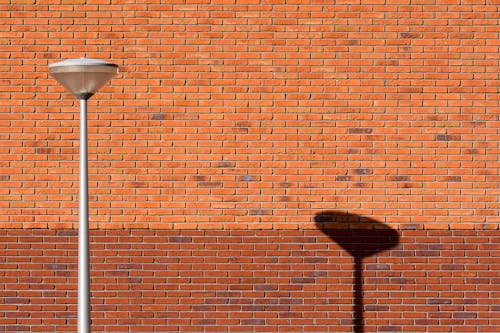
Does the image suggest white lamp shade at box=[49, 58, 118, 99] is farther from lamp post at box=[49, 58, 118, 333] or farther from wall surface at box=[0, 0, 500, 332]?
wall surface at box=[0, 0, 500, 332]

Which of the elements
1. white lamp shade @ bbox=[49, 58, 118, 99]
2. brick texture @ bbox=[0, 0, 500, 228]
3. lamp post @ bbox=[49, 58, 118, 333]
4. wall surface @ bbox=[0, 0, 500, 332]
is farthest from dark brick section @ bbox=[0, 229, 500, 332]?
white lamp shade @ bbox=[49, 58, 118, 99]

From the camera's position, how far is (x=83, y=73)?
7.42 meters

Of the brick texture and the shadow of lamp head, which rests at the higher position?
the brick texture

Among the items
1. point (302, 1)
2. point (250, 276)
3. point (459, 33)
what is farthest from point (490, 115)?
point (250, 276)

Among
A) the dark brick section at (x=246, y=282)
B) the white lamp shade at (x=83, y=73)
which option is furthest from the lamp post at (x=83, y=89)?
the dark brick section at (x=246, y=282)

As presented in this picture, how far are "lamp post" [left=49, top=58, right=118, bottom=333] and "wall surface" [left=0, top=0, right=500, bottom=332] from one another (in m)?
2.27

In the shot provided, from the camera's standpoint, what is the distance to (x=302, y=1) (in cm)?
993

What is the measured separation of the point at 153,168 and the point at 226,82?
1.14 meters

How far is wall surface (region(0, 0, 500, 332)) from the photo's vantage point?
→ 32.5 ft

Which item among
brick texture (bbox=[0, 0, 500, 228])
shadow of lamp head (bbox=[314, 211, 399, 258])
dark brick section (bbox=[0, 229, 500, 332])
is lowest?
dark brick section (bbox=[0, 229, 500, 332])

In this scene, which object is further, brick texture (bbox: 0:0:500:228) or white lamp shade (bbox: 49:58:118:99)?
brick texture (bbox: 0:0:500:228)

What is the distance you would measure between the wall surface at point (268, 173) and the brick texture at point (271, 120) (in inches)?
0.6

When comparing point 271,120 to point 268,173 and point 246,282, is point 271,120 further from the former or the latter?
point 246,282

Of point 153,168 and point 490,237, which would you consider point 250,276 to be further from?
point 490,237
